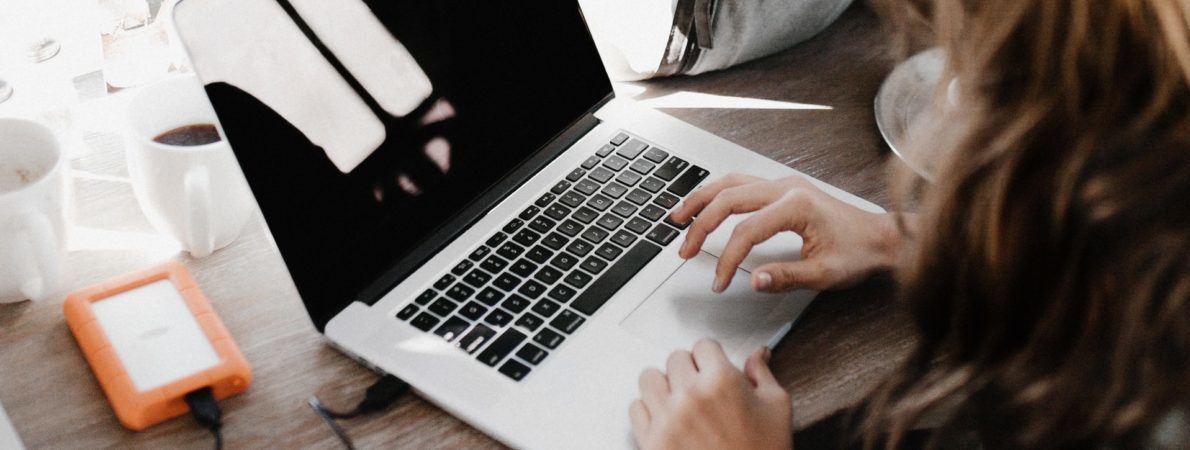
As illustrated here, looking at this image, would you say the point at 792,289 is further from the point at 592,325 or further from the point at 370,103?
the point at 370,103

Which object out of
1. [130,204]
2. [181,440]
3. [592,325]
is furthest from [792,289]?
[130,204]

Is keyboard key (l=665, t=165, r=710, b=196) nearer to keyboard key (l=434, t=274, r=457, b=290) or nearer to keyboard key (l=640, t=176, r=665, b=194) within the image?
keyboard key (l=640, t=176, r=665, b=194)

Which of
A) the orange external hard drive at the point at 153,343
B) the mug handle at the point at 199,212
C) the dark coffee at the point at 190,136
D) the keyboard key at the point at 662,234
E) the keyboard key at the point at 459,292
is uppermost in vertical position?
the dark coffee at the point at 190,136

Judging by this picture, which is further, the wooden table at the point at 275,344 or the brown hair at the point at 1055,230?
the wooden table at the point at 275,344

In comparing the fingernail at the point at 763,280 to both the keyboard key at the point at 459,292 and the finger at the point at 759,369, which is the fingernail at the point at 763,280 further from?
the keyboard key at the point at 459,292

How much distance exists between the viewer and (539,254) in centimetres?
75

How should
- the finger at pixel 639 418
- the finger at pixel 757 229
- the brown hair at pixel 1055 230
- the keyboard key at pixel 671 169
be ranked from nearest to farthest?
the brown hair at pixel 1055 230 < the finger at pixel 639 418 < the finger at pixel 757 229 < the keyboard key at pixel 671 169

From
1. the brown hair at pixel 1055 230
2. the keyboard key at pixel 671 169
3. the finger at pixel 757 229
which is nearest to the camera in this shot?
the brown hair at pixel 1055 230

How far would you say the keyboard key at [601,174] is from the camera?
82cm

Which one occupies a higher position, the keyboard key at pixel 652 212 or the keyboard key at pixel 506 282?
the keyboard key at pixel 506 282

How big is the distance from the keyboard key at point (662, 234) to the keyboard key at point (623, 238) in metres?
0.01

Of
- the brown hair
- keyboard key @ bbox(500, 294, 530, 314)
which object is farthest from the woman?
keyboard key @ bbox(500, 294, 530, 314)

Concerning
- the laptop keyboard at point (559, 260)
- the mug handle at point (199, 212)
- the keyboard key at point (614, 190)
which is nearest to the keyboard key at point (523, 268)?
the laptop keyboard at point (559, 260)

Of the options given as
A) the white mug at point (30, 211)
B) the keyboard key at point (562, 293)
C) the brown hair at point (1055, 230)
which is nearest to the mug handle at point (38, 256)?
the white mug at point (30, 211)
